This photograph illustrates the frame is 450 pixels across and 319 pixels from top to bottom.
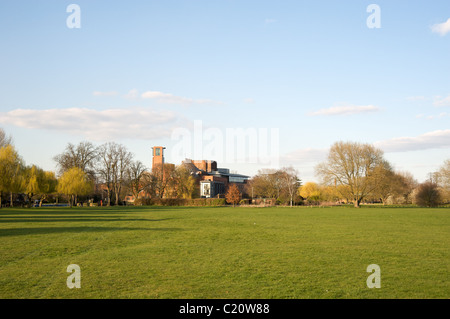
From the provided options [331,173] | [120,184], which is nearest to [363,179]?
[331,173]

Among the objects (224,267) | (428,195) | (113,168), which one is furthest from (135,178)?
(224,267)

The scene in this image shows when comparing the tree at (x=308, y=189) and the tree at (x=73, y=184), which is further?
the tree at (x=308, y=189)

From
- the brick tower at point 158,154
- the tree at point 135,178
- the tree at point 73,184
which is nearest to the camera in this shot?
the tree at point 73,184

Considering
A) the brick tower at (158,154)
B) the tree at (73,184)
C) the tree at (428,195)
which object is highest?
the brick tower at (158,154)

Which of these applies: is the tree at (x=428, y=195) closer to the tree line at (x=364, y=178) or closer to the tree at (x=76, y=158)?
the tree line at (x=364, y=178)

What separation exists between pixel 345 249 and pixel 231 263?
5.12 metres

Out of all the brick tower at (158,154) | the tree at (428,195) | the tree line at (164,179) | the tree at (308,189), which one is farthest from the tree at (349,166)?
the brick tower at (158,154)

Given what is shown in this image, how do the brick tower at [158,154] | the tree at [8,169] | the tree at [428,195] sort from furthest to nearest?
the brick tower at [158,154] < the tree at [428,195] < the tree at [8,169]

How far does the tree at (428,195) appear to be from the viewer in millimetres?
68000

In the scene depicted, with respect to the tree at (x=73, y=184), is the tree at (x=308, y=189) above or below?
below

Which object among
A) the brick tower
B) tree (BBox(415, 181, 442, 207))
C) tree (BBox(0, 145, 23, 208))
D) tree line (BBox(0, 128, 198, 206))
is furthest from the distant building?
tree (BBox(0, 145, 23, 208))

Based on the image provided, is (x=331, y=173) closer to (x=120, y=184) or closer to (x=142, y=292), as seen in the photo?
(x=120, y=184)

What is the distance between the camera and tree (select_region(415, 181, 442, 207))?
6800 cm

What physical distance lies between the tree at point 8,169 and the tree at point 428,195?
6937 centimetres
